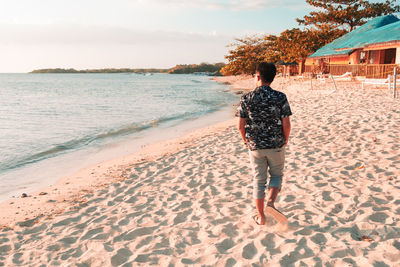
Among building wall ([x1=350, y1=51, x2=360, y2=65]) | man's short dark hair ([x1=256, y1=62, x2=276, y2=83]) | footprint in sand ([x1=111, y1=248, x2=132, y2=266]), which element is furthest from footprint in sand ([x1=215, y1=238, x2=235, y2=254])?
building wall ([x1=350, y1=51, x2=360, y2=65])

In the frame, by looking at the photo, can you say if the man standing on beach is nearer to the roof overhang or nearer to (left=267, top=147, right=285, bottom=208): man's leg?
(left=267, top=147, right=285, bottom=208): man's leg

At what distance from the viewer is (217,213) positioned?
4.06m

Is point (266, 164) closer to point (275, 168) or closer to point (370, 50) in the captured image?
point (275, 168)

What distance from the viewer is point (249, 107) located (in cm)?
310

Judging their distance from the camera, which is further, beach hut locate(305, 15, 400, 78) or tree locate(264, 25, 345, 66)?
tree locate(264, 25, 345, 66)

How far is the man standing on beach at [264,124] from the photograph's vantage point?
3045 mm

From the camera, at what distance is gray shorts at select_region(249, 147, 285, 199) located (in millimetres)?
3174

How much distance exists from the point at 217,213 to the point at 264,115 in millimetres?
1667

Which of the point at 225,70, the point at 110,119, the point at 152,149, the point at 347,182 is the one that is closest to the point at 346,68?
the point at 225,70

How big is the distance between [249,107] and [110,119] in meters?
15.2

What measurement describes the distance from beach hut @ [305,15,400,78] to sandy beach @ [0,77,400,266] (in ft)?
41.1

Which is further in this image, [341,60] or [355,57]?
[341,60]

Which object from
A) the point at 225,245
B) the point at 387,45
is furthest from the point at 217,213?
the point at 387,45

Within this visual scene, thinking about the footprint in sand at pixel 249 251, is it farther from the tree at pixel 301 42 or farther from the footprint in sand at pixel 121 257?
the tree at pixel 301 42
